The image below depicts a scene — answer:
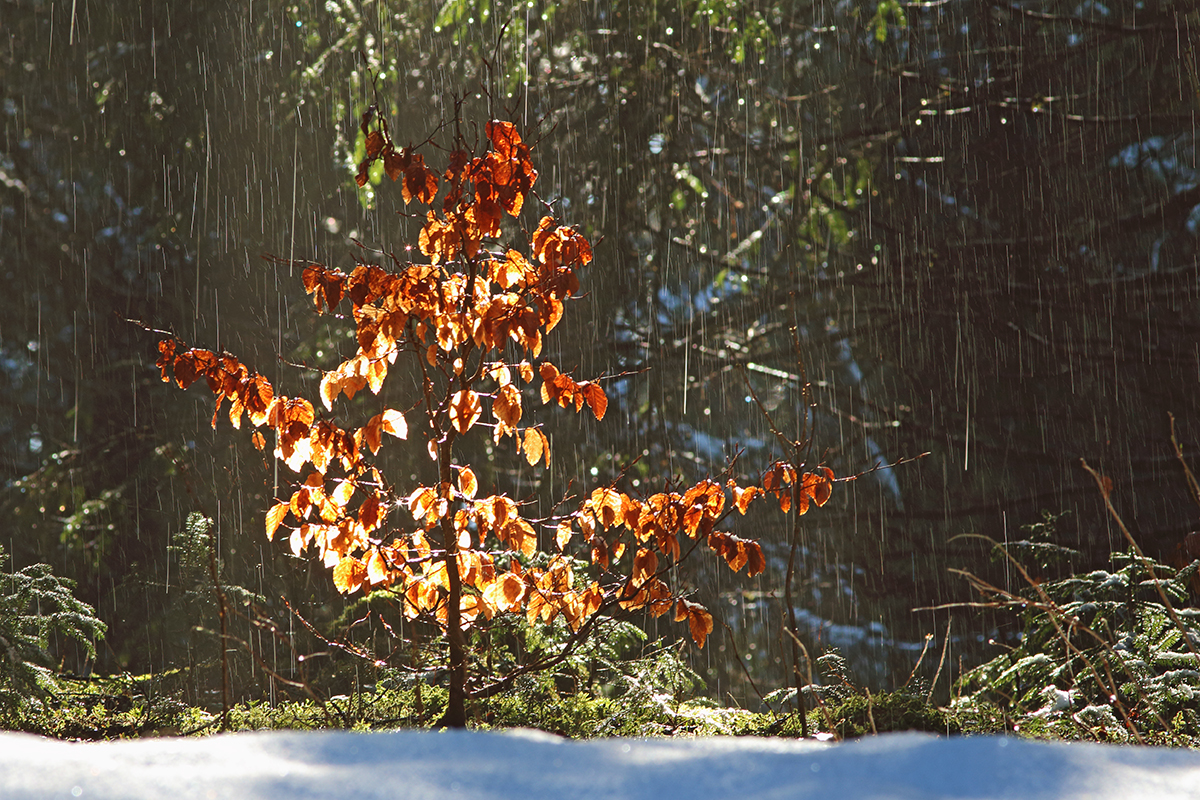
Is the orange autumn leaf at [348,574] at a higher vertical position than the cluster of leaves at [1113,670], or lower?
higher

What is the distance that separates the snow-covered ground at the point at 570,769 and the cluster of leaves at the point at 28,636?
2336 millimetres

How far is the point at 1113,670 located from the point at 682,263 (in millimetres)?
4515

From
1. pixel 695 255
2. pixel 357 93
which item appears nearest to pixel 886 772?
pixel 357 93

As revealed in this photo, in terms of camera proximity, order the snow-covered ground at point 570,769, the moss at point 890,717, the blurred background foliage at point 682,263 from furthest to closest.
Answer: the blurred background foliage at point 682,263, the moss at point 890,717, the snow-covered ground at point 570,769

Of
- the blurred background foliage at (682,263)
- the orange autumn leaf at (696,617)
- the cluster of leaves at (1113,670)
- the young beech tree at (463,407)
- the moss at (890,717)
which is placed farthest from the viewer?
the blurred background foliage at (682,263)

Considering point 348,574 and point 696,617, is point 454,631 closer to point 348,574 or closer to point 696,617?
point 348,574

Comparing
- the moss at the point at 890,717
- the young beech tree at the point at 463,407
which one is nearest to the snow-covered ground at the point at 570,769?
the young beech tree at the point at 463,407

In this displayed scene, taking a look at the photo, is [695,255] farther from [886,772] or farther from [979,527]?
[886,772]

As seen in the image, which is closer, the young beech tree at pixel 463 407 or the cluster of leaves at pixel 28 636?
the young beech tree at pixel 463 407

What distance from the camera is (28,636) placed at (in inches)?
126

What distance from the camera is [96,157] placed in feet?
21.6

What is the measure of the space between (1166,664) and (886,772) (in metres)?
2.56

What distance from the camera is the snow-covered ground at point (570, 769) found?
0.92 metres

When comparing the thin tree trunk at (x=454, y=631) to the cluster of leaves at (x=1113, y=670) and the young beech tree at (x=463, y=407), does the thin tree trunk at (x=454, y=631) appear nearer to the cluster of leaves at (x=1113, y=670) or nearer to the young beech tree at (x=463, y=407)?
the young beech tree at (x=463, y=407)
